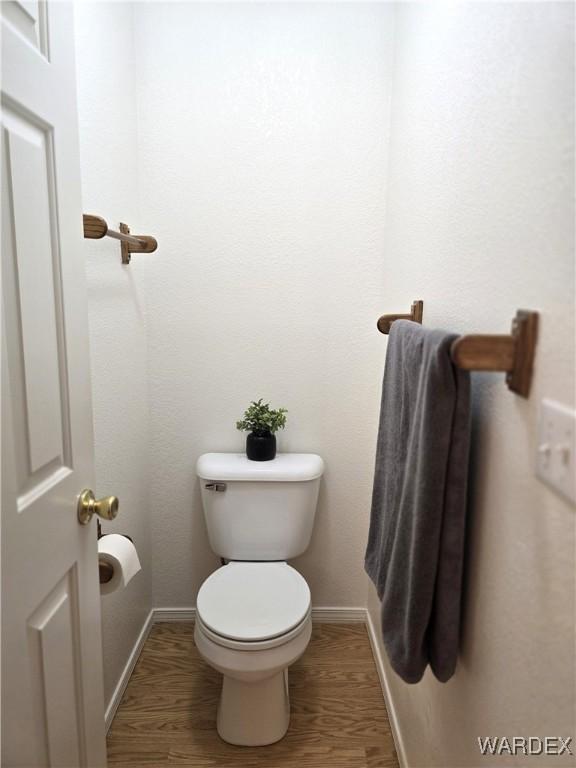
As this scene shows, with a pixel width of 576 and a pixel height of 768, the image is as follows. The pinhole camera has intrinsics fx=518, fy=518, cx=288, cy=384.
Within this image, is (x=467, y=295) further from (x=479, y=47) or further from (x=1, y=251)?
(x=1, y=251)

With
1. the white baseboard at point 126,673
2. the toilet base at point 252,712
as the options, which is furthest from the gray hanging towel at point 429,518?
the white baseboard at point 126,673

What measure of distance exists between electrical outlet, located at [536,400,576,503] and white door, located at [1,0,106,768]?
0.72 meters

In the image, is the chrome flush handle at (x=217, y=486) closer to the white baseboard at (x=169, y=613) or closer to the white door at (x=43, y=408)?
the white baseboard at (x=169, y=613)

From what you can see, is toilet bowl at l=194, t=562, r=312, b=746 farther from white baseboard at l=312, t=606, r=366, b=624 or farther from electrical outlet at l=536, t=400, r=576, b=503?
electrical outlet at l=536, t=400, r=576, b=503

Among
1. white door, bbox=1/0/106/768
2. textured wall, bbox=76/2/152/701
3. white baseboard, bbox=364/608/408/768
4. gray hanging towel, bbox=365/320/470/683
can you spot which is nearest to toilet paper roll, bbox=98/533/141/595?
white door, bbox=1/0/106/768

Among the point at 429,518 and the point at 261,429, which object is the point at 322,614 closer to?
the point at 261,429

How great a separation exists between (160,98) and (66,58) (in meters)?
1.03

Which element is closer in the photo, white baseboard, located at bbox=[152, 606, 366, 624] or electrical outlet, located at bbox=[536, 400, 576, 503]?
electrical outlet, located at bbox=[536, 400, 576, 503]

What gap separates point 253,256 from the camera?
1.90 meters

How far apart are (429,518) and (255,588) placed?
90cm

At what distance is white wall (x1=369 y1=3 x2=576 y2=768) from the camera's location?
2.17 ft

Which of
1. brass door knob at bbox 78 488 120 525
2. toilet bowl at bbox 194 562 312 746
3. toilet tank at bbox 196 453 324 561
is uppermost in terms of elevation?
brass door knob at bbox 78 488 120 525

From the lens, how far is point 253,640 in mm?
1380

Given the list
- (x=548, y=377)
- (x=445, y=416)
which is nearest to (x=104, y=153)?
(x=445, y=416)
